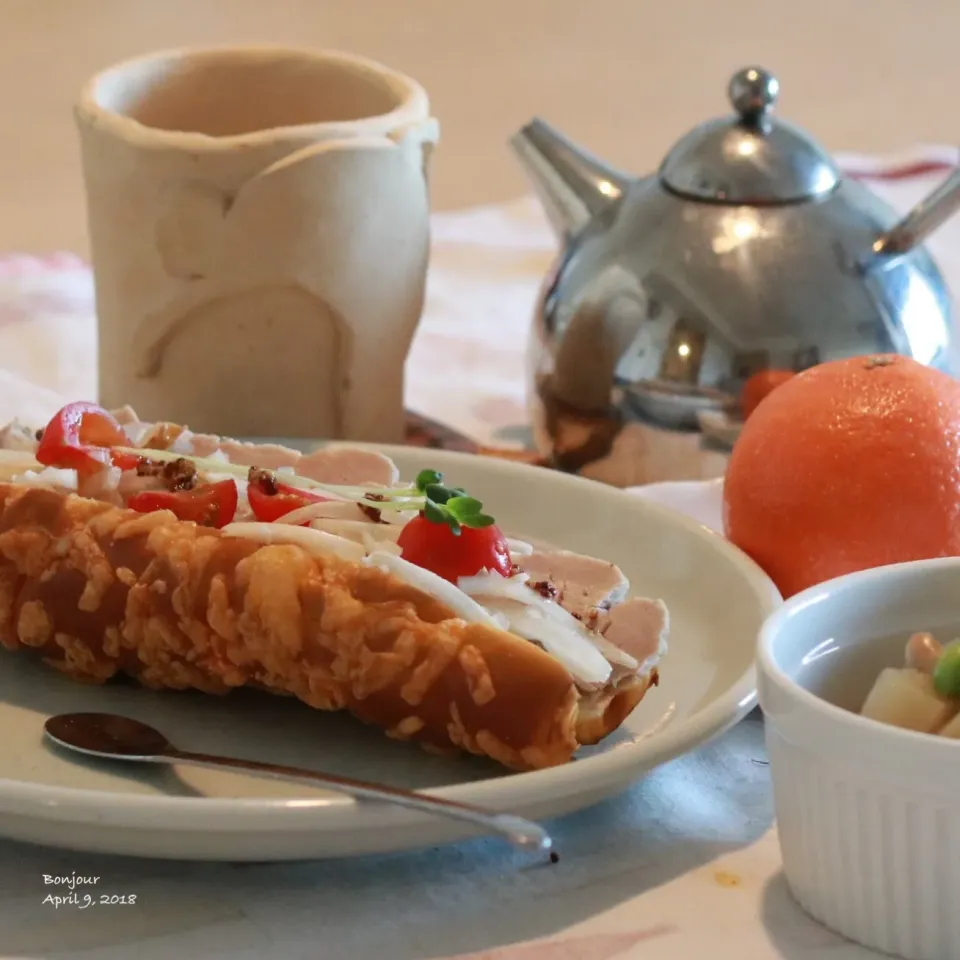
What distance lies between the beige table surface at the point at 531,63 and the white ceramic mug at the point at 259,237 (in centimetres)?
113

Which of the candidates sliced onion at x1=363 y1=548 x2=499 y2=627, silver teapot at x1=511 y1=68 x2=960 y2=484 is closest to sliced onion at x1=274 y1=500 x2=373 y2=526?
sliced onion at x1=363 y1=548 x2=499 y2=627

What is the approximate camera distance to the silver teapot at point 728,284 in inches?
54.6

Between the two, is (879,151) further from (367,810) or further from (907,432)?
(367,810)

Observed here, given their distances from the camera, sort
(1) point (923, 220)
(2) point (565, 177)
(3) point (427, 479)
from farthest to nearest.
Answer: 1. (2) point (565, 177)
2. (1) point (923, 220)
3. (3) point (427, 479)

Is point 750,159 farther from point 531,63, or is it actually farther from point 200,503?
point 531,63

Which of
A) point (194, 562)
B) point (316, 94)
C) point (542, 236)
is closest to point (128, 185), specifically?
point (316, 94)

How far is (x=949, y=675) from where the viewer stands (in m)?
0.79

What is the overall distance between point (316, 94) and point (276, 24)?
1232mm

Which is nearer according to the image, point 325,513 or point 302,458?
point 325,513

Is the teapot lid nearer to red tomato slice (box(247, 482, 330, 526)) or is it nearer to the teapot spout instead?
the teapot spout

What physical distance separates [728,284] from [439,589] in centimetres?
59

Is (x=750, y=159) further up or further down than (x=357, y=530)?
further up

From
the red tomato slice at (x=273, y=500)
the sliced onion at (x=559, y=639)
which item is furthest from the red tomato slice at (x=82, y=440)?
the sliced onion at (x=559, y=639)

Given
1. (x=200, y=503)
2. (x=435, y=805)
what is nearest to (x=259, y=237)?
(x=200, y=503)
